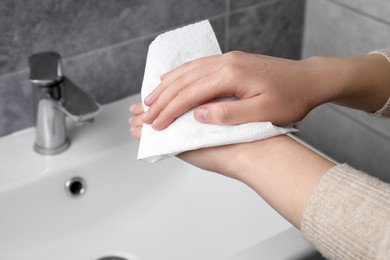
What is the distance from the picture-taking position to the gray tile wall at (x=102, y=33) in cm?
87

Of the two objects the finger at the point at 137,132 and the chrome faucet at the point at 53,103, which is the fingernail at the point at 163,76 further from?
the chrome faucet at the point at 53,103

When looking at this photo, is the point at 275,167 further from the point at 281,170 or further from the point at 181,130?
the point at 181,130

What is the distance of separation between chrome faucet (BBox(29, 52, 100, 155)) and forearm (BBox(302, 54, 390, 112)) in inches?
12.5

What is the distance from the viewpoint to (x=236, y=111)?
0.60 m

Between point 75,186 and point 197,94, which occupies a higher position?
point 197,94

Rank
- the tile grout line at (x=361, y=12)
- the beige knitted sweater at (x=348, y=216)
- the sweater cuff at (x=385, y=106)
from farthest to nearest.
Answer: the tile grout line at (x=361, y=12), the sweater cuff at (x=385, y=106), the beige knitted sweater at (x=348, y=216)

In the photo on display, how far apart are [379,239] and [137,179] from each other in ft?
1.67

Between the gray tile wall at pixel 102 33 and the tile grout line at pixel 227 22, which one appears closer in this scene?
the gray tile wall at pixel 102 33

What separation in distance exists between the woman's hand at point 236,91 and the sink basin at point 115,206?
0.92 feet

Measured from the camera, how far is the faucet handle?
0.82 m

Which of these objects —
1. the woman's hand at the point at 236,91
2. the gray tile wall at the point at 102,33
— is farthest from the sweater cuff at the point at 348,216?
the gray tile wall at the point at 102,33

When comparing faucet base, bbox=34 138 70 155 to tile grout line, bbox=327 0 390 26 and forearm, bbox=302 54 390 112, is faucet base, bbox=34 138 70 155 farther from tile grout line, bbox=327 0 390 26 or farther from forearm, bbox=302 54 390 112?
tile grout line, bbox=327 0 390 26

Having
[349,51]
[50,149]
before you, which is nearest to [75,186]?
[50,149]

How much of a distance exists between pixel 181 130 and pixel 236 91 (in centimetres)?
7
